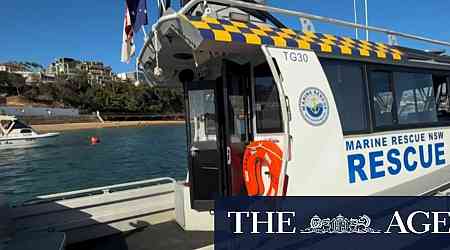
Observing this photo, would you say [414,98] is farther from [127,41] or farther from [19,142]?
[19,142]

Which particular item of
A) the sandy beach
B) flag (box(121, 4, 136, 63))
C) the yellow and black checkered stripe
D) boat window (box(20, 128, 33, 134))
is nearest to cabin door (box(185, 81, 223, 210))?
flag (box(121, 4, 136, 63))

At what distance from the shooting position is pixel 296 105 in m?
2.88

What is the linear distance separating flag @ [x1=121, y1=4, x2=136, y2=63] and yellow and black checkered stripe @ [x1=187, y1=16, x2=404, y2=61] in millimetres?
958

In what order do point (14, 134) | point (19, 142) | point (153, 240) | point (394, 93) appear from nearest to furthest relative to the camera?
point (394, 93), point (153, 240), point (19, 142), point (14, 134)

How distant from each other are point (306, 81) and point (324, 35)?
857mm

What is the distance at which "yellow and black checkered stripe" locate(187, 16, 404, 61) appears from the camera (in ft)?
9.04

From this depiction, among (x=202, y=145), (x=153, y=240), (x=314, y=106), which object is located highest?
(x=314, y=106)

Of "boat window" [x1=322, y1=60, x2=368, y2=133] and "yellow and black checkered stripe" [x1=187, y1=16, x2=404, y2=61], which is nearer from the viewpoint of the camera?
"yellow and black checkered stripe" [x1=187, y1=16, x2=404, y2=61]

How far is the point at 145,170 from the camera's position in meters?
18.6

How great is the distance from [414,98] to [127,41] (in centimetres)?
312

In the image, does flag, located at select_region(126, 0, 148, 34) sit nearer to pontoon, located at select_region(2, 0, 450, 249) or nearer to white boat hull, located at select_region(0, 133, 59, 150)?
pontoon, located at select_region(2, 0, 450, 249)

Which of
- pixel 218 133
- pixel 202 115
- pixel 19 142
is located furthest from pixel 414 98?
pixel 19 142

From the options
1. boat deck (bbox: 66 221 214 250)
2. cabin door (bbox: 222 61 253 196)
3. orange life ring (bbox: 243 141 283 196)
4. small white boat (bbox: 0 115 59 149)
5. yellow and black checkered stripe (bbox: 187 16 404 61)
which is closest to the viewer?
yellow and black checkered stripe (bbox: 187 16 404 61)

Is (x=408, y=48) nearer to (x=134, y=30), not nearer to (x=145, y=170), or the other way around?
(x=134, y=30)
